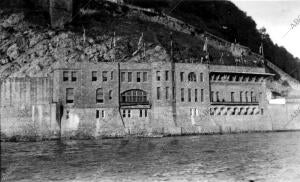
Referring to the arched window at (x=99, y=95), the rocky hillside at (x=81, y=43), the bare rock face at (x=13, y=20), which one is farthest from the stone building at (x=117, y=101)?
the bare rock face at (x=13, y=20)

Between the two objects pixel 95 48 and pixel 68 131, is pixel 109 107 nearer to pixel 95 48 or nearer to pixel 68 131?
pixel 68 131

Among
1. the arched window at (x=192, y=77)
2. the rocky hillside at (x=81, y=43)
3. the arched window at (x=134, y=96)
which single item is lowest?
the arched window at (x=134, y=96)

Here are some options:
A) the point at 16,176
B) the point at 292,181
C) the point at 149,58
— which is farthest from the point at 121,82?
the point at 292,181

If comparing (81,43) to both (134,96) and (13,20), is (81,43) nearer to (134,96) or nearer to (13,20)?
(13,20)

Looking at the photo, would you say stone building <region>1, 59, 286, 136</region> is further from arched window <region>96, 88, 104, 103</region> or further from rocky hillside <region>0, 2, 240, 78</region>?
rocky hillside <region>0, 2, 240, 78</region>

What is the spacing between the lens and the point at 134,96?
7031cm

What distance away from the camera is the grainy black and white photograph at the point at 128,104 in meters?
36.7

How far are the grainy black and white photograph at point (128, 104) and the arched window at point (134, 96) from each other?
18cm

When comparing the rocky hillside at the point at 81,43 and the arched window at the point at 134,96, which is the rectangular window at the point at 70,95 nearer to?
the arched window at the point at 134,96

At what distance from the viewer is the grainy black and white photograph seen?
36.7 m

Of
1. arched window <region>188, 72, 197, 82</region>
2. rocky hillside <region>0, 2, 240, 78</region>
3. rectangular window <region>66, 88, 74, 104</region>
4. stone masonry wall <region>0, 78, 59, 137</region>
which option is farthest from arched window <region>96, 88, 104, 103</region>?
arched window <region>188, 72, 197, 82</region>

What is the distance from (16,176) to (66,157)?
35.0ft

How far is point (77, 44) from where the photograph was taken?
3465 inches

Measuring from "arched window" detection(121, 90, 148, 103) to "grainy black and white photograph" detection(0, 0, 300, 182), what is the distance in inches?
7.0
